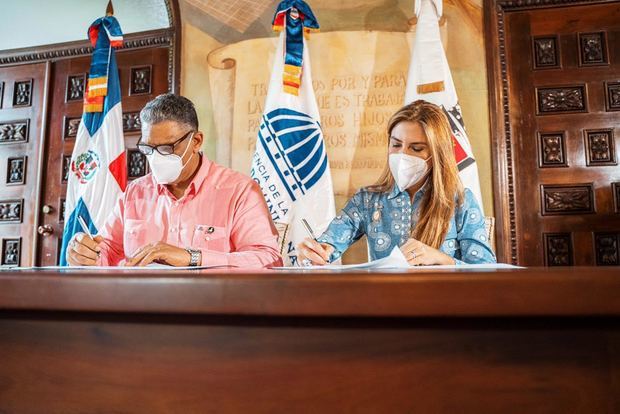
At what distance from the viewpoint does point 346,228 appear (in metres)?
1.95

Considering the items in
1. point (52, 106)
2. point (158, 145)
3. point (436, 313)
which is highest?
point (52, 106)

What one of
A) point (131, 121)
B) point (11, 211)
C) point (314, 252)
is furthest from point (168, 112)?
point (11, 211)

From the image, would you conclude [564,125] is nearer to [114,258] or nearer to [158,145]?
[158,145]

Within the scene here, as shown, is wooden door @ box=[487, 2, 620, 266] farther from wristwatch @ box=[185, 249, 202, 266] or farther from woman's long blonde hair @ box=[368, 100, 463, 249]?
wristwatch @ box=[185, 249, 202, 266]

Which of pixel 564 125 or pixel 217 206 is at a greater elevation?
pixel 564 125

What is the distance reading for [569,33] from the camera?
3.22m

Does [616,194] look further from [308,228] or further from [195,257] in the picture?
[195,257]

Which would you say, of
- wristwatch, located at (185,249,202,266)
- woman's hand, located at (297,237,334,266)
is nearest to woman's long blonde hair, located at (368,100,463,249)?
woman's hand, located at (297,237,334,266)

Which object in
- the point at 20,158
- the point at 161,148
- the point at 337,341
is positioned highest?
the point at 20,158

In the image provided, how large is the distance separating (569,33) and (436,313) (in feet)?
11.1

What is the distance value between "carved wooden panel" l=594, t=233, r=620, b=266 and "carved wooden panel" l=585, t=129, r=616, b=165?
18.7 inches

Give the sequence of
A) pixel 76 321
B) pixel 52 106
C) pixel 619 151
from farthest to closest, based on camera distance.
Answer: pixel 52 106, pixel 619 151, pixel 76 321

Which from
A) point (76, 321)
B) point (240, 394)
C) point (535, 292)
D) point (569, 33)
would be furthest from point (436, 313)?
point (569, 33)

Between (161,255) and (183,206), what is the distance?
545 millimetres
